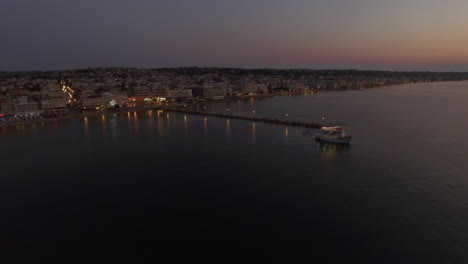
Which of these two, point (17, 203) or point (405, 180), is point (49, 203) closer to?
point (17, 203)

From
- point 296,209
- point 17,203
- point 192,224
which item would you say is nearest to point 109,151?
point 17,203

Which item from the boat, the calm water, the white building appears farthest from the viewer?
the white building

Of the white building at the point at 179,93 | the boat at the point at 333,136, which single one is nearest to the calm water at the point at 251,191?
the boat at the point at 333,136

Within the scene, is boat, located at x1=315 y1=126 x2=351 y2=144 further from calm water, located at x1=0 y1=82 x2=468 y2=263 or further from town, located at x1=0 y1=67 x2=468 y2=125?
town, located at x1=0 y1=67 x2=468 y2=125

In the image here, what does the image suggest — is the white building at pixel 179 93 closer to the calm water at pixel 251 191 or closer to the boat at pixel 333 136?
the calm water at pixel 251 191

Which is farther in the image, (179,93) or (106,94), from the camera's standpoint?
(179,93)

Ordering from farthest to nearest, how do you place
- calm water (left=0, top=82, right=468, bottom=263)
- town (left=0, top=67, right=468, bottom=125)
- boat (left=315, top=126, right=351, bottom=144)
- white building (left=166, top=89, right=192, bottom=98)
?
1. white building (left=166, top=89, right=192, bottom=98)
2. town (left=0, top=67, right=468, bottom=125)
3. boat (left=315, top=126, right=351, bottom=144)
4. calm water (left=0, top=82, right=468, bottom=263)

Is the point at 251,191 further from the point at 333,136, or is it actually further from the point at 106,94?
the point at 106,94

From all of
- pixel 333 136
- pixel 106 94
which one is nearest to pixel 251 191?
pixel 333 136

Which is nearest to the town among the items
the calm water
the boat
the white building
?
the white building

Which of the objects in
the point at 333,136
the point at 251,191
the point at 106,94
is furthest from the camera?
the point at 106,94

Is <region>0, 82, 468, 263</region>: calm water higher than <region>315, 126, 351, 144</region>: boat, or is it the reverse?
<region>315, 126, 351, 144</region>: boat
